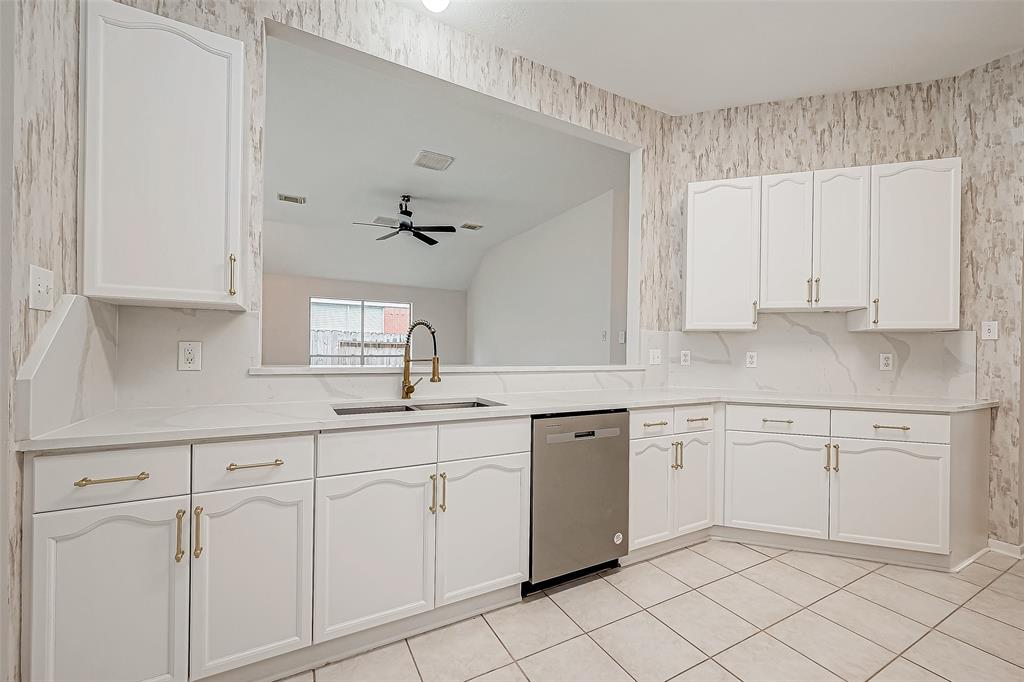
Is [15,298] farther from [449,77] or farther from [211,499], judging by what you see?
[449,77]

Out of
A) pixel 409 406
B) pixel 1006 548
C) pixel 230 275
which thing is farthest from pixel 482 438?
pixel 1006 548

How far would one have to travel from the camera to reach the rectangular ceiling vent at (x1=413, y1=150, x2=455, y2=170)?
4.20m

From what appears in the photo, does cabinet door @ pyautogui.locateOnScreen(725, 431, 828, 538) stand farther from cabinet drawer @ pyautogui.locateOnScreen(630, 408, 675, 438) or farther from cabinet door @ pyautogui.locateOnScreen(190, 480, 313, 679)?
cabinet door @ pyautogui.locateOnScreen(190, 480, 313, 679)

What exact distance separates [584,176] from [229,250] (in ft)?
12.1

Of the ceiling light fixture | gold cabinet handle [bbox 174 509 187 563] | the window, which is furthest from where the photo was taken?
the window

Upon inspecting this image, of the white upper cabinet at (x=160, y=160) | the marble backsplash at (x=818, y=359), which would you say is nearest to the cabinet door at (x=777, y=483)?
the marble backsplash at (x=818, y=359)

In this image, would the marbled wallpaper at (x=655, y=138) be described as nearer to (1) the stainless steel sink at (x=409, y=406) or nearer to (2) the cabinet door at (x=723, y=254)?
(2) the cabinet door at (x=723, y=254)

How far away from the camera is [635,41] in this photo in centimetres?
259

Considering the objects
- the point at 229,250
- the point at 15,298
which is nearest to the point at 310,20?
the point at 229,250

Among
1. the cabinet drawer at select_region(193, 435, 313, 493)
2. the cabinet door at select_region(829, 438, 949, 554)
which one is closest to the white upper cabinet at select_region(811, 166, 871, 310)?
the cabinet door at select_region(829, 438, 949, 554)

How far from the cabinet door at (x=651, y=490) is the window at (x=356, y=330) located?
636 centimetres

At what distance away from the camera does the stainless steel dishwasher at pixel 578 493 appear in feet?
6.82

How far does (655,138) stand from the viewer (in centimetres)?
335

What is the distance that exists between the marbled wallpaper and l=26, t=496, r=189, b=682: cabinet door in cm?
7
